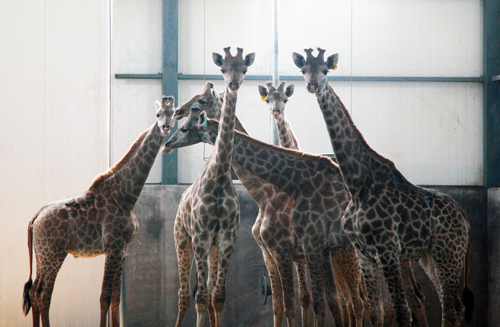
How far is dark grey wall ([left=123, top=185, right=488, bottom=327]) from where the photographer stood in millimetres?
9703

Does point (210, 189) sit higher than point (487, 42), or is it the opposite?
point (487, 42)

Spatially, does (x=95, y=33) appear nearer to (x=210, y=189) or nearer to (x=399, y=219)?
(x=210, y=189)

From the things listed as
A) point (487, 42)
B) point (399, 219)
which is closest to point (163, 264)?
point (399, 219)

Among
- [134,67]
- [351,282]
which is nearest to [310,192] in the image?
[351,282]

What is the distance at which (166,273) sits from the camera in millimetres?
9750

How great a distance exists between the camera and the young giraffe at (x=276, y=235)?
6359 millimetres

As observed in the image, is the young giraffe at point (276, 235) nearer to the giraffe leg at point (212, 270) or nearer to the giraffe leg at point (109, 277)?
the giraffe leg at point (212, 270)

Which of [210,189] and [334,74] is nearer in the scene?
[210,189]

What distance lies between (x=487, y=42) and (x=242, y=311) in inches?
259

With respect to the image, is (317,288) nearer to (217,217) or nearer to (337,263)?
(337,263)

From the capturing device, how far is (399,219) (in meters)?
5.53

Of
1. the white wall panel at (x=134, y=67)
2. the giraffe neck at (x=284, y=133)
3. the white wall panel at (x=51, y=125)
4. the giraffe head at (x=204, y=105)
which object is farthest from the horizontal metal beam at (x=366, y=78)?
the giraffe head at (x=204, y=105)

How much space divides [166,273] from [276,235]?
3.95 meters

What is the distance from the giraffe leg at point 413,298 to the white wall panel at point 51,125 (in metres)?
5.58
